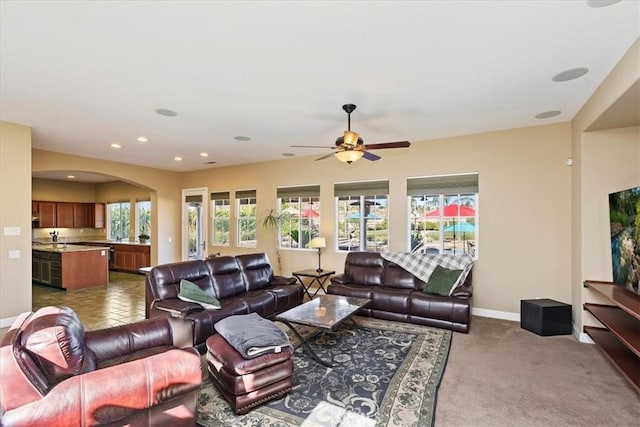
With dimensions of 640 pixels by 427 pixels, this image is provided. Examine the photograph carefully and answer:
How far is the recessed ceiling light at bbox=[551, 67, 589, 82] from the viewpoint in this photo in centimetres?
288

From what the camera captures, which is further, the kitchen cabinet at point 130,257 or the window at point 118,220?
the window at point 118,220

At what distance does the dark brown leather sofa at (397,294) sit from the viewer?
409 centimetres

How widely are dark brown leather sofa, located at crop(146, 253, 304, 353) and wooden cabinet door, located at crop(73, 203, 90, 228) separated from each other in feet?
26.7

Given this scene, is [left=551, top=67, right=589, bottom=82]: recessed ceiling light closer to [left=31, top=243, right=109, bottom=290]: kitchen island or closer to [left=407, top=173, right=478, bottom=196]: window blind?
[left=407, top=173, right=478, bottom=196]: window blind

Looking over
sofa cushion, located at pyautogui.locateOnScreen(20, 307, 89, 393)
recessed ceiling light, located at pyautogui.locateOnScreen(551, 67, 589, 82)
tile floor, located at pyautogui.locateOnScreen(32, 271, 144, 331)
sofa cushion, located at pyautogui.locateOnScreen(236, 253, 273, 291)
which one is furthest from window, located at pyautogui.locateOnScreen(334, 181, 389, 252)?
sofa cushion, located at pyautogui.locateOnScreen(20, 307, 89, 393)

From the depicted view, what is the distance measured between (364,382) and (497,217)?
134 inches

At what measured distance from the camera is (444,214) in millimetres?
5270

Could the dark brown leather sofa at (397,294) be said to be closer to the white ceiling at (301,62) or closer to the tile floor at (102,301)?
the white ceiling at (301,62)

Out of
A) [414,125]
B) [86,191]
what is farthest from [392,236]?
[86,191]

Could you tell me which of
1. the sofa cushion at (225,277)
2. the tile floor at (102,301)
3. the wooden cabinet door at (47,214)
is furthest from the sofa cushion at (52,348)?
the wooden cabinet door at (47,214)

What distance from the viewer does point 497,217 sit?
15.8 feet

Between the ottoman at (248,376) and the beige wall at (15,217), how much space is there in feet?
12.9

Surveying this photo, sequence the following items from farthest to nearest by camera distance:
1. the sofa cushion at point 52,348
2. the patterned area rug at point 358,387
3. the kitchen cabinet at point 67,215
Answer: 1. the kitchen cabinet at point 67,215
2. the patterned area rug at point 358,387
3. the sofa cushion at point 52,348

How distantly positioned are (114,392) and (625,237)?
4.45 metres
